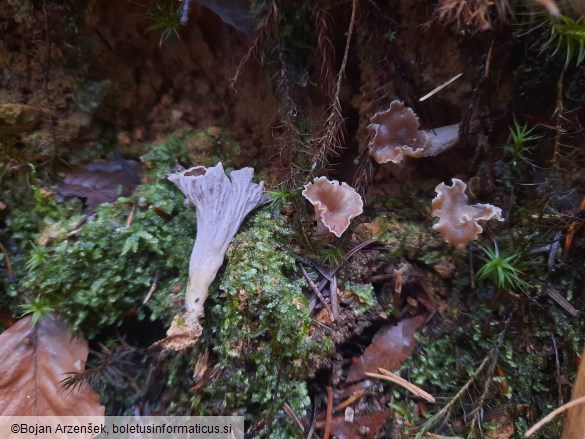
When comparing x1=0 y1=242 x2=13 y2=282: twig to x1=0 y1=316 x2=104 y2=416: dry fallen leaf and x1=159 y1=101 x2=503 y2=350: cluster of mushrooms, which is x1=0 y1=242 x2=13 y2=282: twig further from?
x1=159 y1=101 x2=503 y2=350: cluster of mushrooms

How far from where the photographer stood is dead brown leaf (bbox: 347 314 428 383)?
1.80 m

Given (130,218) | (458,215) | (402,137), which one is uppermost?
(130,218)

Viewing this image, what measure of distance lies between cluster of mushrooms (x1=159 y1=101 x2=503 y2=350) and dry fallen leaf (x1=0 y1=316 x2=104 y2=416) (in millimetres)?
516

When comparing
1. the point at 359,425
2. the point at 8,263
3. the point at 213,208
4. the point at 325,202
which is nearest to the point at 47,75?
the point at 8,263

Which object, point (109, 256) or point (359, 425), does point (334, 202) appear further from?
point (109, 256)

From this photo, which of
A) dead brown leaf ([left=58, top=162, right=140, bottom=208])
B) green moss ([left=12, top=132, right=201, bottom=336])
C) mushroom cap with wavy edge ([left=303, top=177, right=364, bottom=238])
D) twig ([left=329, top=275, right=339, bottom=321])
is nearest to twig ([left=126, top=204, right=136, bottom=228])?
green moss ([left=12, top=132, right=201, bottom=336])

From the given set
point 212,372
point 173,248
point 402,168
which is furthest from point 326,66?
point 212,372

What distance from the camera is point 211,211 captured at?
77.7 inches

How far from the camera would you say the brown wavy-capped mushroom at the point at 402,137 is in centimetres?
193

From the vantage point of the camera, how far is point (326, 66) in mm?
1961

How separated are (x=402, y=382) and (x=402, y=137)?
121cm

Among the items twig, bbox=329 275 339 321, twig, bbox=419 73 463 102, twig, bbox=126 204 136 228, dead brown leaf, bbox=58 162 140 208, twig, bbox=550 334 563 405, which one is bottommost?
twig, bbox=550 334 563 405

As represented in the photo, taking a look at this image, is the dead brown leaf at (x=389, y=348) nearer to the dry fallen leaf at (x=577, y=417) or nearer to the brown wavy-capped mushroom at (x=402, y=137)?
the dry fallen leaf at (x=577, y=417)

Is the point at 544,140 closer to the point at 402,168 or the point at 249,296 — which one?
the point at 402,168
